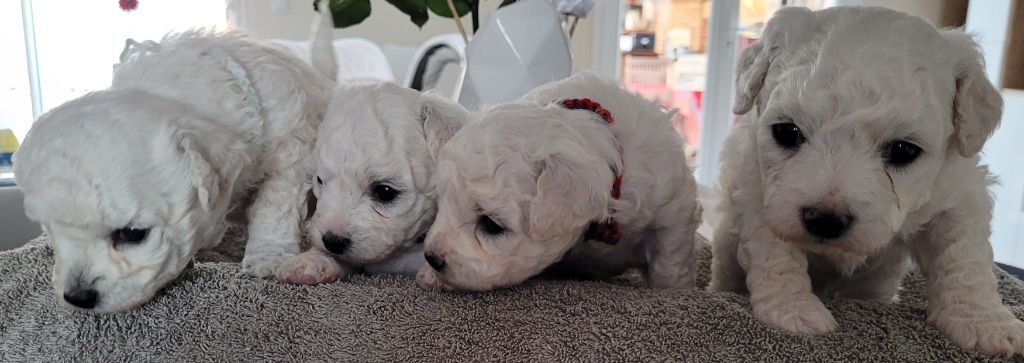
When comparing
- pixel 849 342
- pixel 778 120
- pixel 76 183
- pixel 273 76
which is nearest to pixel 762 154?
pixel 778 120

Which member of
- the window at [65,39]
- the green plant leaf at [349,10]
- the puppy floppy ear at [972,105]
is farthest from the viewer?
the window at [65,39]

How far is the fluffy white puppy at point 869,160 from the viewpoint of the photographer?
1.21 m

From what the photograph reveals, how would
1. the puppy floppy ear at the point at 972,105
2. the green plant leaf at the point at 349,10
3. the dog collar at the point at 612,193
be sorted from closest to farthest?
the puppy floppy ear at the point at 972,105 < the dog collar at the point at 612,193 < the green plant leaf at the point at 349,10

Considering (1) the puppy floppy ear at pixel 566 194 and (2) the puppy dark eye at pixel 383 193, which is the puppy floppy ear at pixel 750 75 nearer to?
(1) the puppy floppy ear at pixel 566 194

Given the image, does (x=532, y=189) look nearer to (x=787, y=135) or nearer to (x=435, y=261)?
(x=435, y=261)

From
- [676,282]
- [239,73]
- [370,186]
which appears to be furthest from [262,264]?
[676,282]

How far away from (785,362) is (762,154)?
16.1 inches

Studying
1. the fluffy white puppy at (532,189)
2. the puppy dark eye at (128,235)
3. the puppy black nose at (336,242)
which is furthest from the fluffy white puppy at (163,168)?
the fluffy white puppy at (532,189)

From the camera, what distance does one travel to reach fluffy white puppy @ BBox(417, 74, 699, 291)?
4.39 ft

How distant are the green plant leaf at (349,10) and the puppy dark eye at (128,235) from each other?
115 centimetres

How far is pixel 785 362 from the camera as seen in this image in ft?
3.79

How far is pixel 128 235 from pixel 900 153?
1.37 meters

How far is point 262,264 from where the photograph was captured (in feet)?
5.00

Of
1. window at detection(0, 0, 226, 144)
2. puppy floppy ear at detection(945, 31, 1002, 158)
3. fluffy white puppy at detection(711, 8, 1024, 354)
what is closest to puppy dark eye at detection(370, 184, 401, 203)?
fluffy white puppy at detection(711, 8, 1024, 354)
